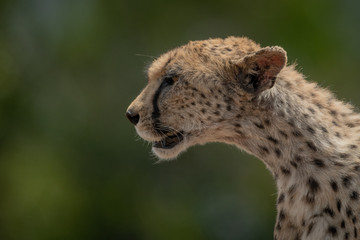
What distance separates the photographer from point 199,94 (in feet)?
13.6

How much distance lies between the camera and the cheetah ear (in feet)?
12.8

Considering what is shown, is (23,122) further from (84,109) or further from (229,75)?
(229,75)

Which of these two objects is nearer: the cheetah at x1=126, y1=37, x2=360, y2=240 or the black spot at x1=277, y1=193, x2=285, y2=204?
the cheetah at x1=126, y1=37, x2=360, y2=240

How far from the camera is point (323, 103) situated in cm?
420

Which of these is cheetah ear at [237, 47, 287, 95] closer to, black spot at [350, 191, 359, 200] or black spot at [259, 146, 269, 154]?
black spot at [259, 146, 269, 154]

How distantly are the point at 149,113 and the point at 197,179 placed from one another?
8258 millimetres

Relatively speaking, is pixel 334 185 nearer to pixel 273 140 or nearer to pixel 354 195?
pixel 354 195

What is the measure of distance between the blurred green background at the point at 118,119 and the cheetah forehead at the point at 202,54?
23.8 feet

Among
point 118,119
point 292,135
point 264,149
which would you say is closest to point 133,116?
point 264,149

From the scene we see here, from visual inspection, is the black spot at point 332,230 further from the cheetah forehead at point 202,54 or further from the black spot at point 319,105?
the cheetah forehead at point 202,54

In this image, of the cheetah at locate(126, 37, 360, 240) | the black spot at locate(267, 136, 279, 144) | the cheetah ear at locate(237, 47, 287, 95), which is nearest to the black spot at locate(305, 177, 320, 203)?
the cheetah at locate(126, 37, 360, 240)

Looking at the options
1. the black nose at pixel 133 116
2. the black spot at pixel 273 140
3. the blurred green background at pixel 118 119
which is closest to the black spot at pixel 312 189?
the black spot at pixel 273 140

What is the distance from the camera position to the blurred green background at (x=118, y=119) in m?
12.1

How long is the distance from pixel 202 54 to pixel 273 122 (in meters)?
0.56
